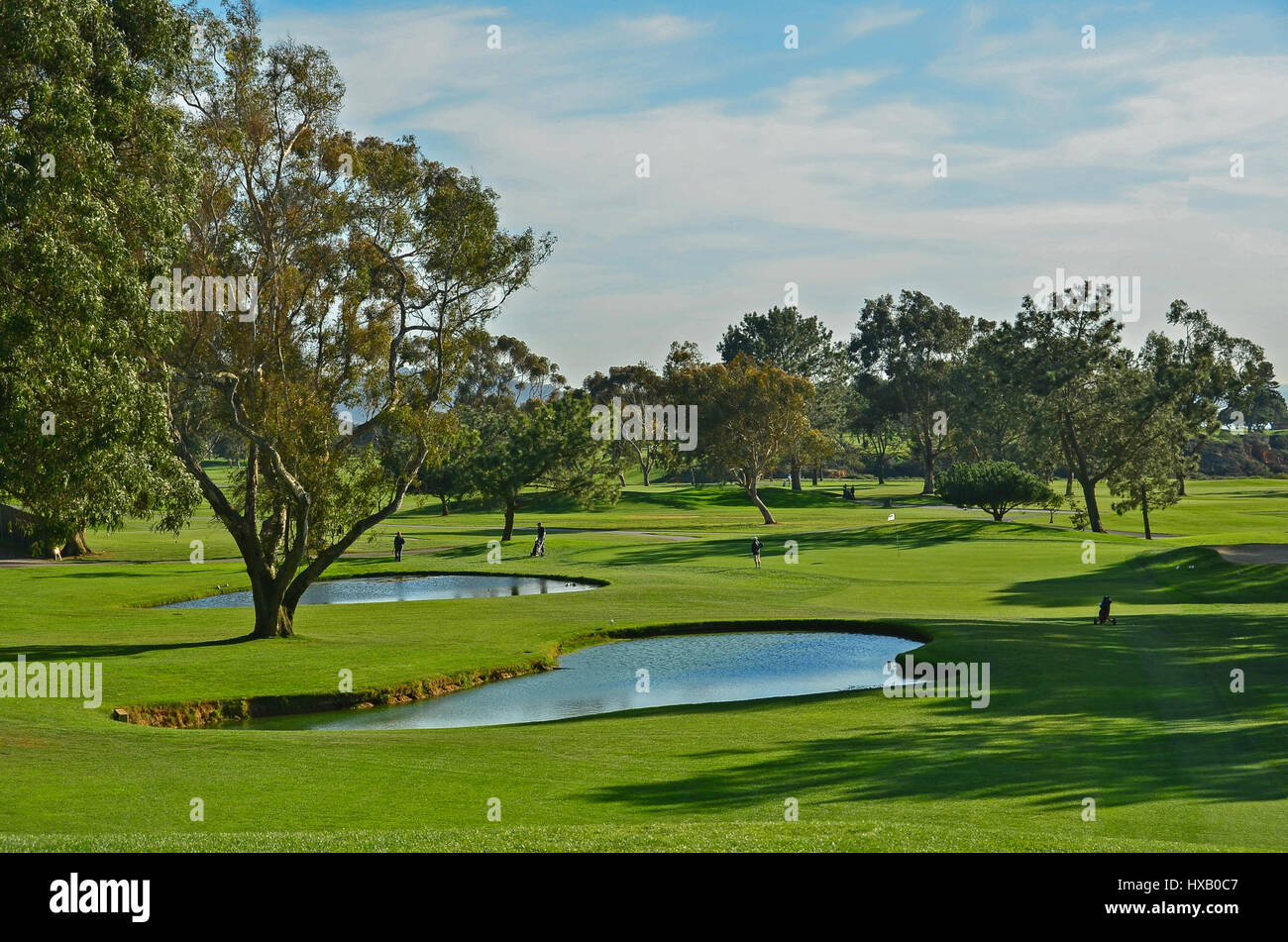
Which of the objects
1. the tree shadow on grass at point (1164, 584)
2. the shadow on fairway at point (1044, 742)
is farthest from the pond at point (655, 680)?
the tree shadow on grass at point (1164, 584)

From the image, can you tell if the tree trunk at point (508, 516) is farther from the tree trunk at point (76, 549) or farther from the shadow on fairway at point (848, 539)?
the tree trunk at point (76, 549)

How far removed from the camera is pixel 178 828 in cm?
1395

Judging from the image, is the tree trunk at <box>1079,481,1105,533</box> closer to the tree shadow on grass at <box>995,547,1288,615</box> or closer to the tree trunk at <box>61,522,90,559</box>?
the tree shadow on grass at <box>995,547,1288,615</box>

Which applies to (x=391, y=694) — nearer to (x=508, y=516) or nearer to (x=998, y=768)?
(x=998, y=768)

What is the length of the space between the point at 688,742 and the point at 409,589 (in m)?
32.5

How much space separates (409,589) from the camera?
5084 cm

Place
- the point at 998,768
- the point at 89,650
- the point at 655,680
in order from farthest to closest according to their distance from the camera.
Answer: the point at 89,650
the point at 655,680
the point at 998,768

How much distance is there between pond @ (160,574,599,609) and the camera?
46.4 m

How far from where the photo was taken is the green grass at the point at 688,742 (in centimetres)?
1341

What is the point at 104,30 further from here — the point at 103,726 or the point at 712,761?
the point at 712,761

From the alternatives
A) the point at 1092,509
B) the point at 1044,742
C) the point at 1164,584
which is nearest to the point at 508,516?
the point at 1164,584

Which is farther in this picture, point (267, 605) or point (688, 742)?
point (267, 605)
